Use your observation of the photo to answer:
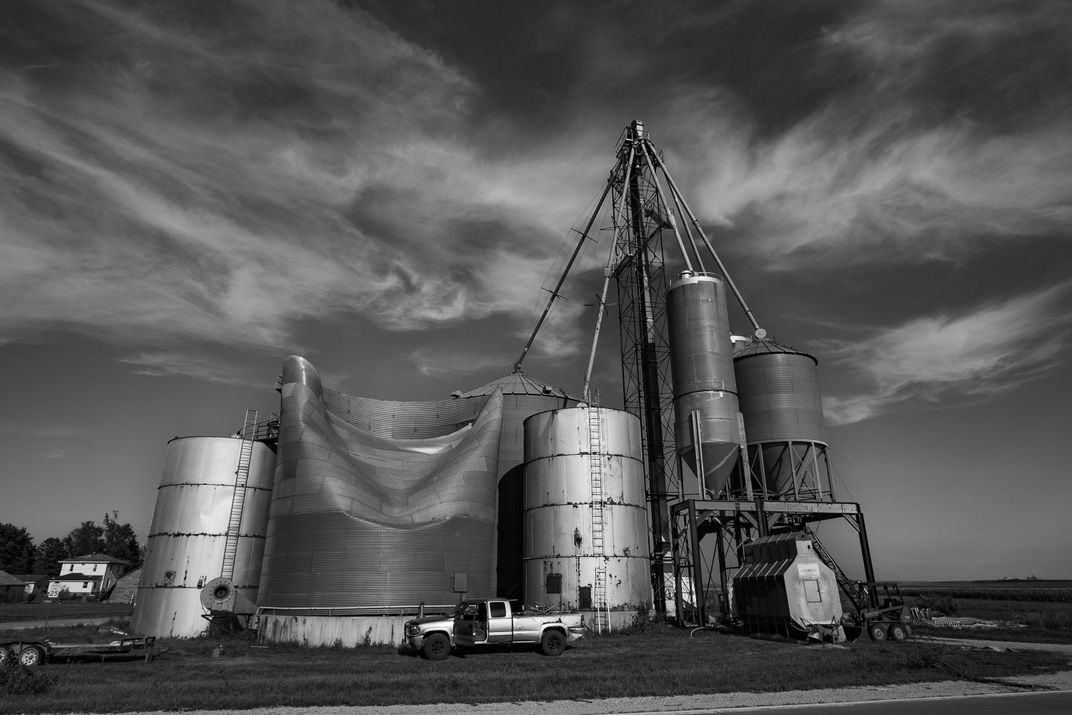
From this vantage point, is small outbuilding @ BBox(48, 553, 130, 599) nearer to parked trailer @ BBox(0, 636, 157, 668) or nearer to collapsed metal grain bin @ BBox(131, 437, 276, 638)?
collapsed metal grain bin @ BBox(131, 437, 276, 638)

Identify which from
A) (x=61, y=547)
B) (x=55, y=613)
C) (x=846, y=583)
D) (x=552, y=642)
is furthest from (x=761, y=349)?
(x=61, y=547)

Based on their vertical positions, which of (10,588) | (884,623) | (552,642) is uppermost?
(10,588)

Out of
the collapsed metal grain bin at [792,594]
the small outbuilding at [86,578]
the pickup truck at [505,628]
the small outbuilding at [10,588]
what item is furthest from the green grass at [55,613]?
the small outbuilding at [86,578]

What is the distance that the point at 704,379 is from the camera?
38.3 meters

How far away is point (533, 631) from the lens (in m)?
22.6

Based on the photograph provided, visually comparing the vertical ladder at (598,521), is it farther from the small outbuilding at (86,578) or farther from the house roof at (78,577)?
Answer: the house roof at (78,577)

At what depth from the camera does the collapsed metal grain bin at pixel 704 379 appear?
37344mm

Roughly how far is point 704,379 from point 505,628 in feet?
68.6

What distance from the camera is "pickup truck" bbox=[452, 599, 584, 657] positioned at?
2222 centimetres

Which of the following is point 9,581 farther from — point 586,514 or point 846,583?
point 846,583

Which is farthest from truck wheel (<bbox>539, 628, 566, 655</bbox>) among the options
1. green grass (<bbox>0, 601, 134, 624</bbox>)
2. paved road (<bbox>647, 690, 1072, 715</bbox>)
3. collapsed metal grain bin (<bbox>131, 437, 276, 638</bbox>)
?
green grass (<bbox>0, 601, 134, 624</bbox>)

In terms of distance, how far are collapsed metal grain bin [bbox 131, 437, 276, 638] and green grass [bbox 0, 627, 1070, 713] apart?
10.2 metres

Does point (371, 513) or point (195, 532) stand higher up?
Answer: point (371, 513)

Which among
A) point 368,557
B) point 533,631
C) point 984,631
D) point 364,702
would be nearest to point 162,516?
point 368,557
